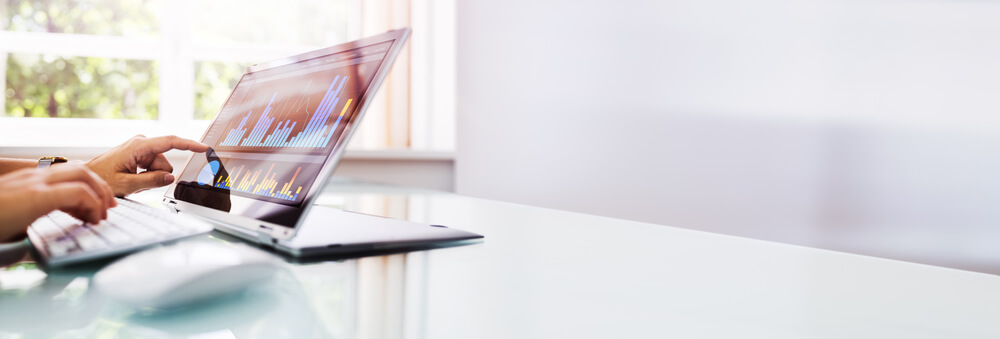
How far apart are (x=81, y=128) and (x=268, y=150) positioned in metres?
2.28

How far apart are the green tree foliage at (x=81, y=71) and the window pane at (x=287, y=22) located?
0.39 metres

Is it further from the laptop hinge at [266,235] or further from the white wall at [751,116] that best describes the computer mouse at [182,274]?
the white wall at [751,116]

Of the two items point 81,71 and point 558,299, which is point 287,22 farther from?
point 558,299

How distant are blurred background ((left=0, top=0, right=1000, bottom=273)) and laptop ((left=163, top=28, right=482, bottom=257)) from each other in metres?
1.32

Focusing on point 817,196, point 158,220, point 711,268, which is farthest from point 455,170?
point 711,268

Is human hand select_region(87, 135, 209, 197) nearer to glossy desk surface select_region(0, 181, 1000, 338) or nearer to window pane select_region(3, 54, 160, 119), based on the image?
glossy desk surface select_region(0, 181, 1000, 338)

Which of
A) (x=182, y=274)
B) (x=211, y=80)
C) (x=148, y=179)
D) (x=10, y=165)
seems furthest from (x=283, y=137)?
(x=211, y=80)

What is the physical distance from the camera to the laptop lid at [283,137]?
558 mm

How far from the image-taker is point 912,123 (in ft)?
5.34

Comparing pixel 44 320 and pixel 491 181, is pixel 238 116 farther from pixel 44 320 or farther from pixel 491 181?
pixel 491 181

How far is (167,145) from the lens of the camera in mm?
858

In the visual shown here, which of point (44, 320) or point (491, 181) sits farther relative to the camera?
point (491, 181)

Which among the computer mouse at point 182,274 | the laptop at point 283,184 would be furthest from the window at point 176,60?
the computer mouse at point 182,274

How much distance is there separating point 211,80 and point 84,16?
56 centimetres
